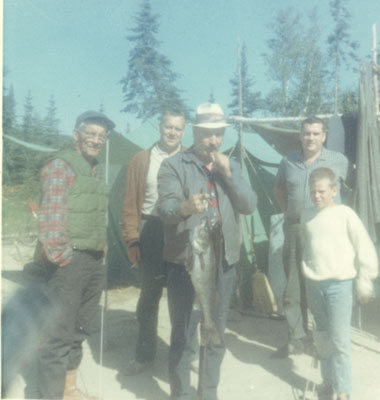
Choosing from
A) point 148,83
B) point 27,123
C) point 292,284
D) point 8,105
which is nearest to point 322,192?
point 292,284

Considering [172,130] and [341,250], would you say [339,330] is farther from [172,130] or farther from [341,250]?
[172,130]

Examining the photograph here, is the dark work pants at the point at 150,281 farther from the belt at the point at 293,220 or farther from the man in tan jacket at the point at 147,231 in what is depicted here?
the belt at the point at 293,220

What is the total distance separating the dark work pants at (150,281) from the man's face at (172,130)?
688 millimetres

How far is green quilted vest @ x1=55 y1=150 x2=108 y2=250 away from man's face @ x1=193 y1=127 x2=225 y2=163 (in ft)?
2.51

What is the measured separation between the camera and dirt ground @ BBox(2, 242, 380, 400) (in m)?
3.42

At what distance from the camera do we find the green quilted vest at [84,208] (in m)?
2.82

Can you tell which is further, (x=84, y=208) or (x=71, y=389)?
(x=71, y=389)

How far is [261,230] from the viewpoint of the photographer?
6.21 m

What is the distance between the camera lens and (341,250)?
117 inches

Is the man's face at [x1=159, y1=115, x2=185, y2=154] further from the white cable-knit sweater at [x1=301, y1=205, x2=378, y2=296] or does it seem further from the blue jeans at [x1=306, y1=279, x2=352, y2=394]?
the blue jeans at [x1=306, y1=279, x2=352, y2=394]

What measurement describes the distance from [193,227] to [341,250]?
1.08 m

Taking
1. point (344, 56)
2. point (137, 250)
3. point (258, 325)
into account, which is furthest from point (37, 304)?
point (344, 56)

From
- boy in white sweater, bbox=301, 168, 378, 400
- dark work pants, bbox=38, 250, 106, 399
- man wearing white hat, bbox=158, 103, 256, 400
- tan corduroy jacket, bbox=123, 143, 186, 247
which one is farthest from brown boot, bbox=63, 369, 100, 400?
boy in white sweater, bbox=301, 168, 378, 400

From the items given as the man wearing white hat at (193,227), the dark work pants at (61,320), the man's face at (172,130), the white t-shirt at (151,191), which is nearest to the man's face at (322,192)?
the man wearing white hat at (193,227)
